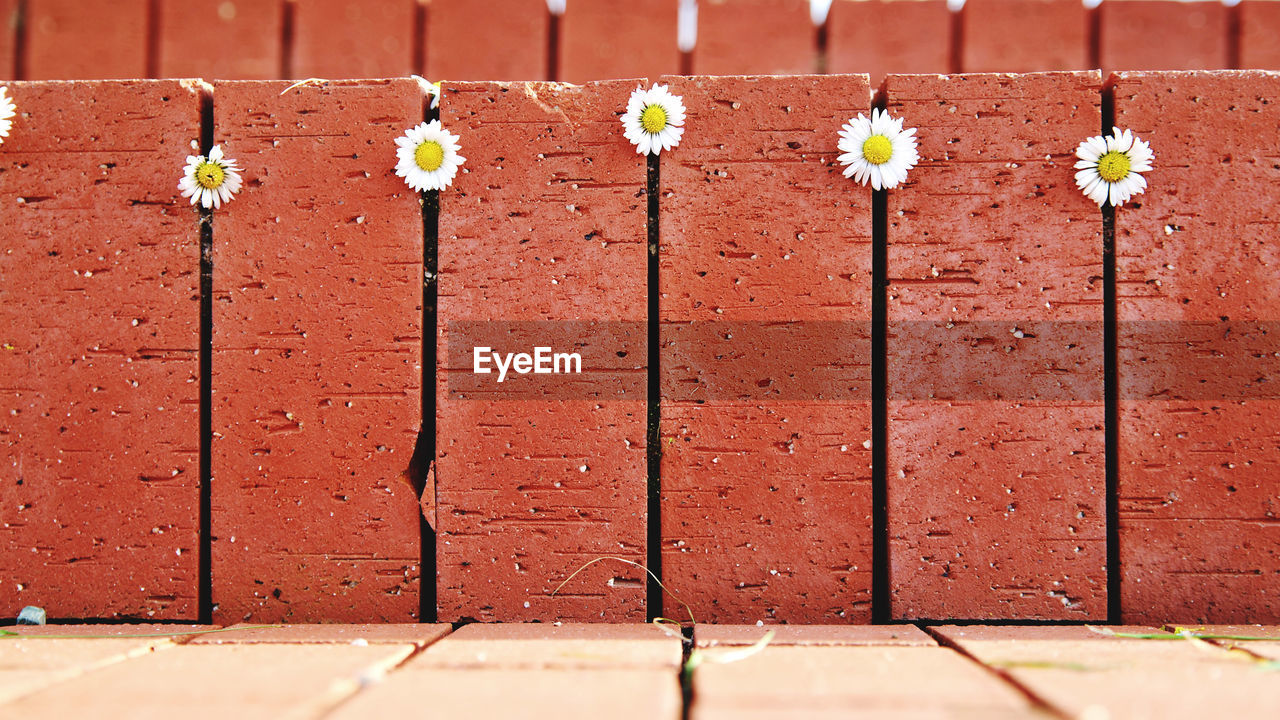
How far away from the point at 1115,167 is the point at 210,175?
265cm

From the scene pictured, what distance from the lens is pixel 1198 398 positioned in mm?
2062

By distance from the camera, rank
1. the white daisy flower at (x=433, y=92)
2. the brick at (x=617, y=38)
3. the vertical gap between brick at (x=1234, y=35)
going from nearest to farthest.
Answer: the white daisy flower at (x=433, y=92) → the brick at (x=617, y=38) → the vertical gap between brick at (x=1234, y=35)

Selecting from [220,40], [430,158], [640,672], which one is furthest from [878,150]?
[220,40]

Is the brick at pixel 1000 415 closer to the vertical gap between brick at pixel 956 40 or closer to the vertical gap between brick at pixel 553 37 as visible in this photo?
the vertical gap between brick at pixel 956 40

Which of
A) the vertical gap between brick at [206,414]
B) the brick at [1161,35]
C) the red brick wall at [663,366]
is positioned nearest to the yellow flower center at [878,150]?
the red brick wall at [663,366]

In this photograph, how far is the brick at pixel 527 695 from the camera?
1347 mm

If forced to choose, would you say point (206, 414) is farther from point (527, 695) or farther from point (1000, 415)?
point (1000, 415)

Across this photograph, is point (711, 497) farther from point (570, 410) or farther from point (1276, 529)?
point (1276, 529)

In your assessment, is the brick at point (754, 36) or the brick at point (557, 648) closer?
the brick at point (557, 648)

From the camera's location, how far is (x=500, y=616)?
2100 mm

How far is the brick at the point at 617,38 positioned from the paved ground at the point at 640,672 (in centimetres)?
314

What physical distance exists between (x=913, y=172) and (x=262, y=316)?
78.2 inches

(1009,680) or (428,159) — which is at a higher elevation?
(428,159)

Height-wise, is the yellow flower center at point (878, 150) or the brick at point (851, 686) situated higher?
the yellow flower center at point (878, 150)
